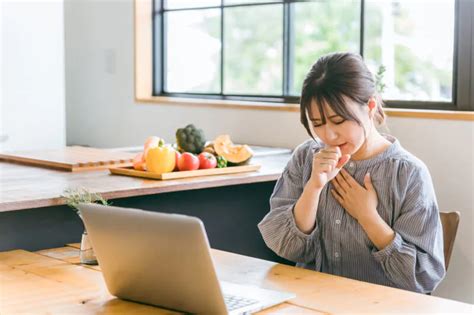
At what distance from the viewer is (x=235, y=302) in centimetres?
175

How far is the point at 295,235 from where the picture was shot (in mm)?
2254

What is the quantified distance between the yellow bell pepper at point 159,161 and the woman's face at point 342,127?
93 centimetres

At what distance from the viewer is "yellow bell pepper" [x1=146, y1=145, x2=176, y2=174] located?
298 cm

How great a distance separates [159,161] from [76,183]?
32 centimetres

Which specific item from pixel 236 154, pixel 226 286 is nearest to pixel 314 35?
pixel 236 154

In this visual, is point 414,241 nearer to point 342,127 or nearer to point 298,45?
point 342,127

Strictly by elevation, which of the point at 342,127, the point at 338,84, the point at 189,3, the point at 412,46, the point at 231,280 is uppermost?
the point at 189,3

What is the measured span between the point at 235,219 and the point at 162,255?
169 cm

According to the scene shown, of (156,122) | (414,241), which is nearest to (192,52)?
(156,122)

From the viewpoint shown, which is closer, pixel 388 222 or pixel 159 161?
pixel 388 222

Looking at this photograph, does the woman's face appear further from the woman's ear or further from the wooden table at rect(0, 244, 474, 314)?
the wooden table at rect(0, 244, 474, 314)

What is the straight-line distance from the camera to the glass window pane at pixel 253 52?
443 cm

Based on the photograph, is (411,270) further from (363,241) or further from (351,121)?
(351,121)

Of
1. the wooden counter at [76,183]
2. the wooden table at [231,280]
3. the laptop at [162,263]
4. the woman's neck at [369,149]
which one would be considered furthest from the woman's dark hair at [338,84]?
the wooden counter at [76,183]
